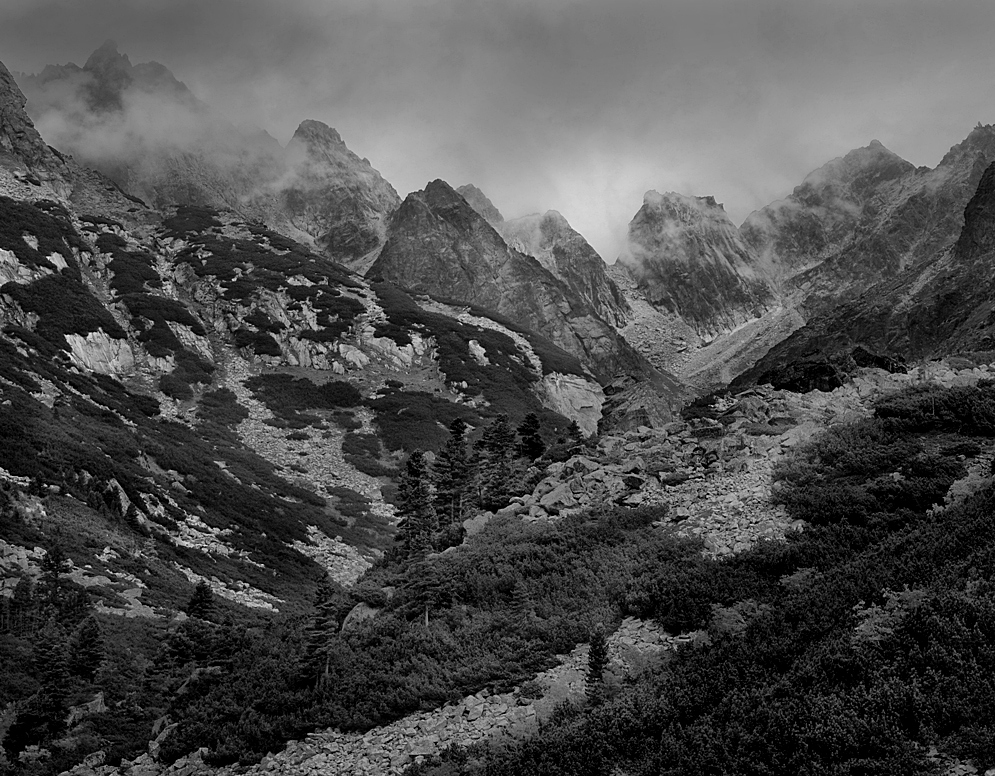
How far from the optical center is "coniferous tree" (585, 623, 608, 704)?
1226cm

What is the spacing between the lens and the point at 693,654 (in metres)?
12.5

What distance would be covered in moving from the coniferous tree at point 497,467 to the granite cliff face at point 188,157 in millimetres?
137335

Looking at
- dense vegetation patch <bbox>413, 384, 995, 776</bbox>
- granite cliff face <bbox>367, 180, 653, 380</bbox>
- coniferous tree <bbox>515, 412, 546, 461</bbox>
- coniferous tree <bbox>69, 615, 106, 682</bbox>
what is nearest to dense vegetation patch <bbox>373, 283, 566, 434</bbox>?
coniferous tree <bbox>515, 412, 546, 461</bbox>

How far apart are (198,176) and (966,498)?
18121 cm

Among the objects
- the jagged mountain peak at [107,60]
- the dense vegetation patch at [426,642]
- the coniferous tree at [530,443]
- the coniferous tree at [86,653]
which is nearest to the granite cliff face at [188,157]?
the jagged mountain peak at [107,60]

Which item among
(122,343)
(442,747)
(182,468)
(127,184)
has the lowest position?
(442,747)

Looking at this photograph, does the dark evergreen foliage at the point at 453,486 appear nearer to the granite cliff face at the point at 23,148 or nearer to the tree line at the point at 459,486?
the tree line at the point at 459,486

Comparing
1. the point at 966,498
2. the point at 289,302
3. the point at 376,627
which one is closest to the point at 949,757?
the point at 966,498

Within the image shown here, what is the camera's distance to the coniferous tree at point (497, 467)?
29.0m

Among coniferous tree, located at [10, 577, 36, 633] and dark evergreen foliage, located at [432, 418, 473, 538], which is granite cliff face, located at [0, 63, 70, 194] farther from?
dark evergreen foliage, located at [432, 418, 473, 538]

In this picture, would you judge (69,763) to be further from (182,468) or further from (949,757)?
(182,468)

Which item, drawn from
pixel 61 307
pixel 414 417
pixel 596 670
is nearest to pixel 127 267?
pixel 61 307

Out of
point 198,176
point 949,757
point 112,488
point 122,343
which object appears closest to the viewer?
point 949,757

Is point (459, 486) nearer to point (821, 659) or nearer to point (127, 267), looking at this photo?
point (821, 659)
